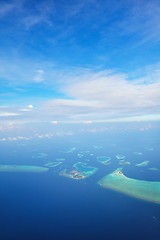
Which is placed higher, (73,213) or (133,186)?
(133,186)

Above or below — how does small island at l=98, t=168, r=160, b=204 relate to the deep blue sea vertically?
above

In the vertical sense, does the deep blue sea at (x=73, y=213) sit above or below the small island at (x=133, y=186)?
below

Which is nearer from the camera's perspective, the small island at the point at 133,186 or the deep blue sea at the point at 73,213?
the deep blue sea at the point at 73,213

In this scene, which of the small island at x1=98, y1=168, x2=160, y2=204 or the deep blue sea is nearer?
the deep blue sea

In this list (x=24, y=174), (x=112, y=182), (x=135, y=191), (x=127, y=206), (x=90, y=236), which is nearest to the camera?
(x=90, y=236)

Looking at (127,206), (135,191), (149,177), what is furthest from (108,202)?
(149,177)

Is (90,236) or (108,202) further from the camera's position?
(108,202)

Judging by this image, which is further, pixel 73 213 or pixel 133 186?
pixel 133 186

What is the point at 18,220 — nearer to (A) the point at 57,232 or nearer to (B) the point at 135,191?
(A) the point at 57,232

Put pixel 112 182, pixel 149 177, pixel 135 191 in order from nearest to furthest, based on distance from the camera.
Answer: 1. pixel 135 191
2. pixel 112 182
3. pixel 149 177
